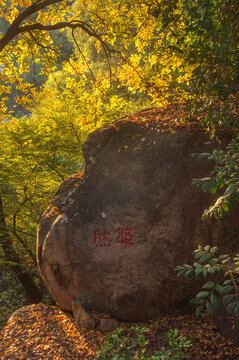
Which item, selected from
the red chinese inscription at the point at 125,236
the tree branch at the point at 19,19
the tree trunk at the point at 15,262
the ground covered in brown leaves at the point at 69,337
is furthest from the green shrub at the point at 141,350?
the tree trunk at the point at 15,262

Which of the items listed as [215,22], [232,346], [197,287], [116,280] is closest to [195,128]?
[215,22]

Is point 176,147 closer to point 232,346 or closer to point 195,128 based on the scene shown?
point 195,128

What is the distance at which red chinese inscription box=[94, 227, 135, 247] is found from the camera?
14.3 feet

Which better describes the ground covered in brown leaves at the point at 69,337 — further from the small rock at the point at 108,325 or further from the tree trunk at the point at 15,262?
the tree trunk at the point at 15,262

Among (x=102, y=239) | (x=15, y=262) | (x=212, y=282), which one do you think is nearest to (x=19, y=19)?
(x=102, y=239)

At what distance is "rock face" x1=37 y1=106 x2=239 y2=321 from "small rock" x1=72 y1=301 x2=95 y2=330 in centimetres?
15

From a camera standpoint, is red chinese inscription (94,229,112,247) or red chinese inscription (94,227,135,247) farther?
red chinese inscription (94,229,112,247)

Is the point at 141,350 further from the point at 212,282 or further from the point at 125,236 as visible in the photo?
the point at 125,236

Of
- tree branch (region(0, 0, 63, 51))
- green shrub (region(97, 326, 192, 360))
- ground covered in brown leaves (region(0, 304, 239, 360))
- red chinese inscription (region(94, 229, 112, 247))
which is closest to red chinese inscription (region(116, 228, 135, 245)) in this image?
red chinese inscription (region(94, 229, 112, 247))

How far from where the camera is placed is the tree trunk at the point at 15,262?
7578mm

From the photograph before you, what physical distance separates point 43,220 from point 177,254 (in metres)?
2.69

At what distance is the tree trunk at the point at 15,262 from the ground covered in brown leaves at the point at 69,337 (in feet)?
7.39

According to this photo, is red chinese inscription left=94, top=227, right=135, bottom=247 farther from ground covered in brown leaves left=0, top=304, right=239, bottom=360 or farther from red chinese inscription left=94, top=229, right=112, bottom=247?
ground covered in brown leaves left=0, top=304, right=239, bottom=360

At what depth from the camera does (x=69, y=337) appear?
15.0 feet
